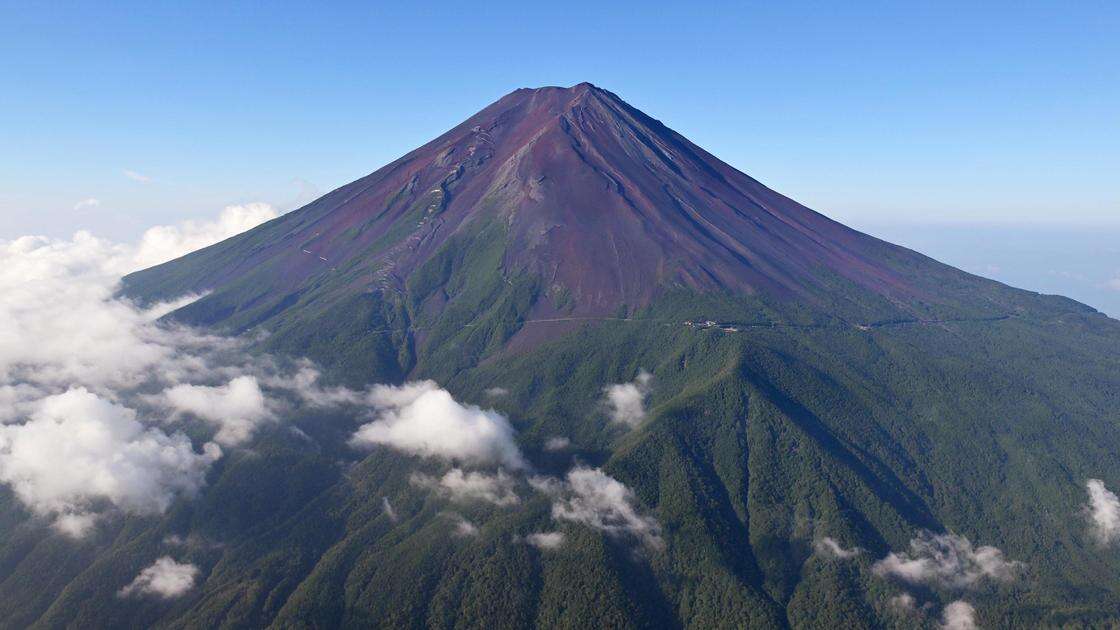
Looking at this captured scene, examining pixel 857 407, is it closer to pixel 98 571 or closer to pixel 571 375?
pixel 571 375

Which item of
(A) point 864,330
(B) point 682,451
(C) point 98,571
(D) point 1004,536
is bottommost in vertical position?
(C) point 98,571

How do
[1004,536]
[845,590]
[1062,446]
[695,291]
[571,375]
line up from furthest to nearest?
[695,291] < [571,375] < [1062,446] < [1004,536] < [845,590]

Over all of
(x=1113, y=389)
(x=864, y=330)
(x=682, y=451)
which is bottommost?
(x=682, y=451)

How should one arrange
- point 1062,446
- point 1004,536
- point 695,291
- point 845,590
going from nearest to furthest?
point 845,590 < point 1004,536 < point 1062,446 < point 695,291

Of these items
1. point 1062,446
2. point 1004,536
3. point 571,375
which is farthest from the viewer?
point 571,375

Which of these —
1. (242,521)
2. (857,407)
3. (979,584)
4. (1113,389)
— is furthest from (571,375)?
(1113,389)

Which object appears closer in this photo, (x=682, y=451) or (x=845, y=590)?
(x=845, y=590)

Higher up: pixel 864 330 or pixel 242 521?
pixel 864 330

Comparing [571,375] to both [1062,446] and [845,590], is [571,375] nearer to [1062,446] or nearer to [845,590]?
[845,590]

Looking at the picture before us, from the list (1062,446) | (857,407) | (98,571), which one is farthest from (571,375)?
(1062,446)
